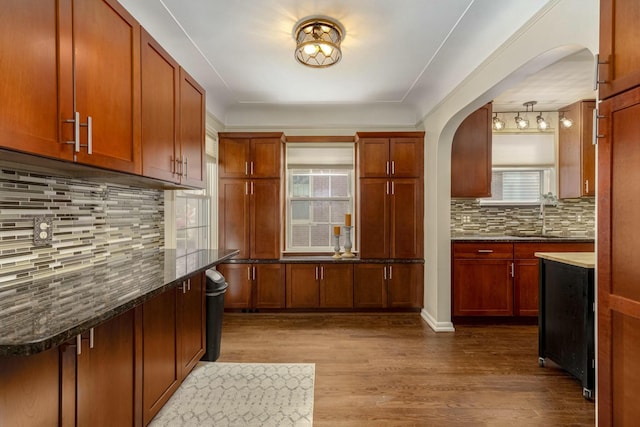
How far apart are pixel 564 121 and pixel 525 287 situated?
217 cm

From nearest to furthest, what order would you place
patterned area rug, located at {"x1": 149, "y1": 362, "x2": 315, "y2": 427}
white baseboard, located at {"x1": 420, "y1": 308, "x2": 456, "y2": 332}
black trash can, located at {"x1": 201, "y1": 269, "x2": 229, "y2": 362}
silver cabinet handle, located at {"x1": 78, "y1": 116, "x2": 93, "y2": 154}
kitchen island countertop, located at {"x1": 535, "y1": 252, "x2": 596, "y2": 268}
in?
1. silver cabinet handle, located at {"x1": 78, "y1": 116, "x2": 93, "y2": 154}
2. patterned area rug, located at {"x1": 149, "y1": 362, "x2": 315, "y2": 427}
3. kitchen island countertop, located at {"x1": 535, "y1": 252, "x2": 596, "y2": 268}
4. black trash can, located at {"x1": 201, "y1": 269, "x2": 229, "y2": 362}
5. white baseboard, located at {"x1": 420, "y1": 308, "x2": 456, "y2": 332}

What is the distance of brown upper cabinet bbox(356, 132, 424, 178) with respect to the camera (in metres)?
4.25

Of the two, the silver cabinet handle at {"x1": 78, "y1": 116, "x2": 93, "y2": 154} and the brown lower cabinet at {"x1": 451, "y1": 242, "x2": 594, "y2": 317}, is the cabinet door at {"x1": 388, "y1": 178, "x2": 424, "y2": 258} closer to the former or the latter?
the brown lower cabinet at {"x1": 451, "y1": 242, "x2": 594, "y2": 317}

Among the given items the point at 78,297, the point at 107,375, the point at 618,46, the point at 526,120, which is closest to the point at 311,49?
the point at 618,46

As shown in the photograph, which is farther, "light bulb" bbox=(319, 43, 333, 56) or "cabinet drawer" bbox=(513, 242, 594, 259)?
"cabinet drawer" bbox=(513, 242, 594, 259)

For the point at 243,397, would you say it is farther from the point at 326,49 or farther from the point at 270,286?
the point at 326,49

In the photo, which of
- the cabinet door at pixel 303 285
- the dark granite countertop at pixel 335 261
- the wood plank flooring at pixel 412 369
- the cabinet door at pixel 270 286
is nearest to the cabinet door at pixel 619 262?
the wood plank flooring at pixel 412 369

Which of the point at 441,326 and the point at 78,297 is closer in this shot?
the point at 78,297

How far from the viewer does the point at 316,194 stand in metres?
4.74

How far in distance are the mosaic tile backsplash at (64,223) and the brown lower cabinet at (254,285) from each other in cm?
174

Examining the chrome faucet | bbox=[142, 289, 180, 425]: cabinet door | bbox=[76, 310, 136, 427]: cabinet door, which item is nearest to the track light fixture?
the chrome faucet

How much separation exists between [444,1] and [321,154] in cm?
274

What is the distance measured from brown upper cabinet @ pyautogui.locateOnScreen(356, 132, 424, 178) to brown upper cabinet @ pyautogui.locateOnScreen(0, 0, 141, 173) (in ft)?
9.65

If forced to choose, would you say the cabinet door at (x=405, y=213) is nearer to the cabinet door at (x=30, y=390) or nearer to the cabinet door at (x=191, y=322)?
the cabinet door at (x=191, y=322)
